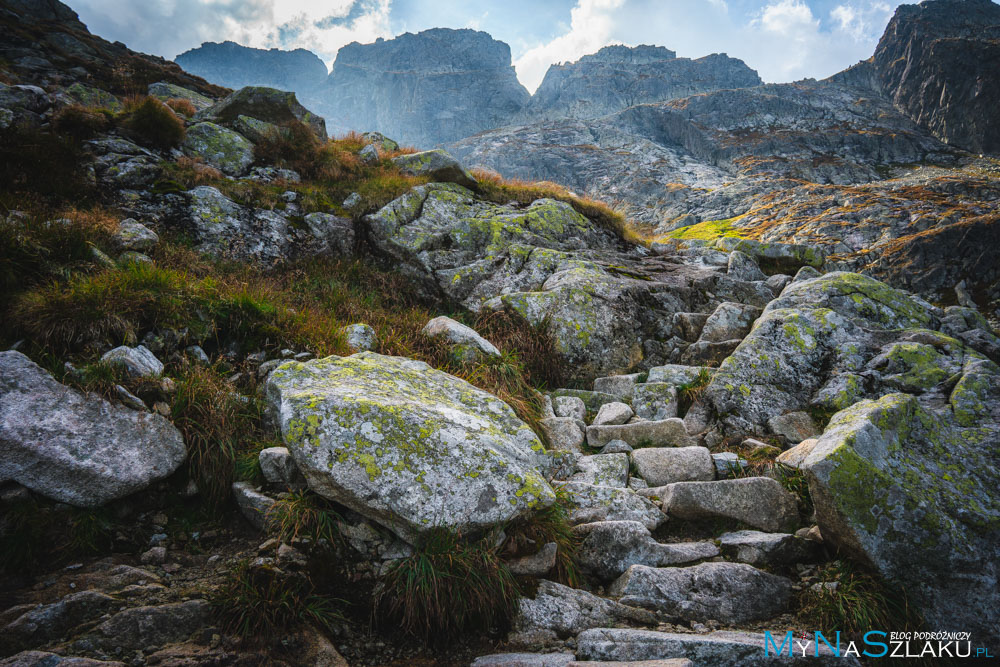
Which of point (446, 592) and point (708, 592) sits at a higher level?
point (446, 592)

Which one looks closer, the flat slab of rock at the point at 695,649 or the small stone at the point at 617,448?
the flat slab of rock at the point at 695,649

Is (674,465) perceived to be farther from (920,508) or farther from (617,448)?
(920,508)

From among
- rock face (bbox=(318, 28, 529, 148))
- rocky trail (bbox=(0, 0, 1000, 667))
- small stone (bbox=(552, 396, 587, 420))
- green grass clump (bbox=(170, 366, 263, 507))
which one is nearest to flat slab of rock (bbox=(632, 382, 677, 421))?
rocky trail (bbox=(0, 0, 1000, 667))

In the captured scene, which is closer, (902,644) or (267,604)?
(267,604)

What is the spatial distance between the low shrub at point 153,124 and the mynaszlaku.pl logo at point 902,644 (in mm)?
16565

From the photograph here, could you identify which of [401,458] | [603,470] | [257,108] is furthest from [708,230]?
[401,458]

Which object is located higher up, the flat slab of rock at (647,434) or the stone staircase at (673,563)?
the flat slab of rock at (647,434)

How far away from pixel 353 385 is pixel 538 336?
16.2ft

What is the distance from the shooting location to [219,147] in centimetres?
1270

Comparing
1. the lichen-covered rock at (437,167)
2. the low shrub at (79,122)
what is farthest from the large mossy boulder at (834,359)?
the low shrub at (79,122)

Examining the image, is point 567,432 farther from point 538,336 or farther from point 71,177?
point 71,177

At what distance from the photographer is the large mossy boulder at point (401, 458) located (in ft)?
11.7

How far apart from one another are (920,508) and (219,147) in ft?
56.2

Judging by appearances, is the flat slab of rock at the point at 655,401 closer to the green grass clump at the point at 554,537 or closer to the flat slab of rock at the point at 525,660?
the green grass clump at the point at 554,537
